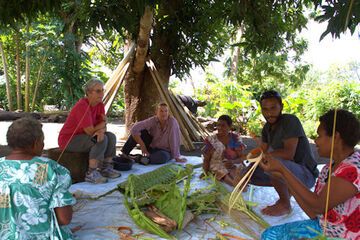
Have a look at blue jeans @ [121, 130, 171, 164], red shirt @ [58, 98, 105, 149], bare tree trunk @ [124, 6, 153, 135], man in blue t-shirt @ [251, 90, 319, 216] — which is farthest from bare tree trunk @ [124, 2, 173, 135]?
man in blue t-shirt @ [251, 90, 319, 216]

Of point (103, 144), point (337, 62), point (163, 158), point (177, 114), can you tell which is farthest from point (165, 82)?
point (337, 62)

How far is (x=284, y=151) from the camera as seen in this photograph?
260 cm

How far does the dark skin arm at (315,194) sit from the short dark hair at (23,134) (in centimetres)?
111

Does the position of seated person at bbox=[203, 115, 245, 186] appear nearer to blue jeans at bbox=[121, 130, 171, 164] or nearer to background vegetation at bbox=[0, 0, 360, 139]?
blue jeans at bbox=[121, 130, 171, 164]

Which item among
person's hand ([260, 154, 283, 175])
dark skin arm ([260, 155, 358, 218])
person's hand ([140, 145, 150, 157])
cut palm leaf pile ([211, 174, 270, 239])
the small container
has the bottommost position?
cut palm leaf pile ([211, 174, 270, 239])

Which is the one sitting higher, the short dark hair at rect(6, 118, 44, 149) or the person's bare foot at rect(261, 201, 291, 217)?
the short dark hair at rect(6, 118, 44, 149)

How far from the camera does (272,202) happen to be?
298 centimetres

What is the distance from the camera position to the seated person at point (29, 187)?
5.45 ft

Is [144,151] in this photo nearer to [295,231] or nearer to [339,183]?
[295,231]

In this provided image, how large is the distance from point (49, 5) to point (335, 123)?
2.60 metres

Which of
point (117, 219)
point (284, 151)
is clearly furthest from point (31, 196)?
point (284, 151)

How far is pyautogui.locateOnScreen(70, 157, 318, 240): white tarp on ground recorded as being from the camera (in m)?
2.25

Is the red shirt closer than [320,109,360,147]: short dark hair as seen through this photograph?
No

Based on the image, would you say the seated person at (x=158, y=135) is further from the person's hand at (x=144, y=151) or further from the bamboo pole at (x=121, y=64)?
the bamboo pole at (x=121, y=64)
